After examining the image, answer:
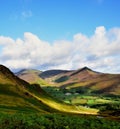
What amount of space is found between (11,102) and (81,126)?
3330 inches

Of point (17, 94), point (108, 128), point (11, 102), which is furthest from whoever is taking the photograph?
point (17, 94)

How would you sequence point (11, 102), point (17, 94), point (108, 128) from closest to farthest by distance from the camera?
point (108, 128) → point (11, 102) → point (17, 94)

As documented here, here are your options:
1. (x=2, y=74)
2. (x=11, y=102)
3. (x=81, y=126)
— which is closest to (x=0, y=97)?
(x=11, y=102)

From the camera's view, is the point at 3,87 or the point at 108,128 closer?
the point at 108,128

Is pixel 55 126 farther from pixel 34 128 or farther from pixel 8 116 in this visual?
pixel 8 116

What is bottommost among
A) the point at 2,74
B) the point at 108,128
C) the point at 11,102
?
the point at 108,128

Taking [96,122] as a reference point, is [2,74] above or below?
above

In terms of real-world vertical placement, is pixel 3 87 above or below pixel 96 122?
above

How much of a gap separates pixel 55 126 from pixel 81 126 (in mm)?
4745

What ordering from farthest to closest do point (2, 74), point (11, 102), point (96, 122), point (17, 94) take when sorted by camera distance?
point (2, 74) < point (17, 94) < point (11, 102) < point (96, 122)

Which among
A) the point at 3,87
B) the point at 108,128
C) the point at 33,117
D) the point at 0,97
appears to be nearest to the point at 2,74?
the point at 3,87

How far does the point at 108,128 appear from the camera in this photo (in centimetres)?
5850

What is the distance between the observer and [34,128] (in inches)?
2340

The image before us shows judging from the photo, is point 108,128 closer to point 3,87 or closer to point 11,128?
point 11,128
